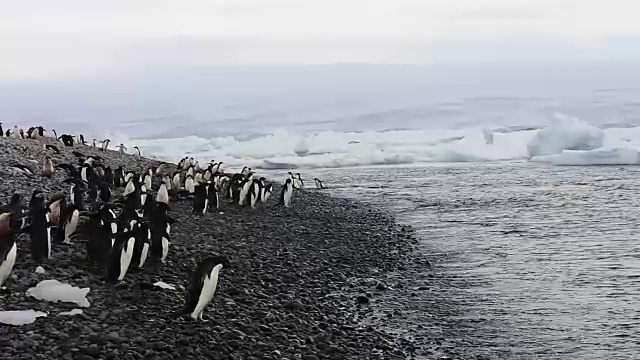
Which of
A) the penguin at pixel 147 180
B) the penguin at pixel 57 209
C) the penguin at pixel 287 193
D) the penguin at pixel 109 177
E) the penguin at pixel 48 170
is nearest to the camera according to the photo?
the penguin at pixel 57 209

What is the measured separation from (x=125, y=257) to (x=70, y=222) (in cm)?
155

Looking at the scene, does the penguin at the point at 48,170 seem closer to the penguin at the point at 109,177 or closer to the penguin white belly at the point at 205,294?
the penguin at the point at 109,177

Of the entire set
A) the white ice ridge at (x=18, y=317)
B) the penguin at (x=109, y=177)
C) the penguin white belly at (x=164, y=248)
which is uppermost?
the penguin at (x=109, y=177)

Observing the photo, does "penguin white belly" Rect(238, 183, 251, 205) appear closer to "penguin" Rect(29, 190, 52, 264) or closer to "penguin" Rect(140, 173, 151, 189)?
"penguin" Rect(140, 173, 151, 189)

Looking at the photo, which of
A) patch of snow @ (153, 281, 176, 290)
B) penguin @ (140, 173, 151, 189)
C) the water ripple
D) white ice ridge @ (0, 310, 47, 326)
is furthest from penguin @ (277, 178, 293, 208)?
white ice ridge @ (0, 310, 47, 326)

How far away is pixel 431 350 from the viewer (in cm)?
641

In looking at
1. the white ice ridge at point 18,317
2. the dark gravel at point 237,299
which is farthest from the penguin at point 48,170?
the white ice ridge at point 18,317

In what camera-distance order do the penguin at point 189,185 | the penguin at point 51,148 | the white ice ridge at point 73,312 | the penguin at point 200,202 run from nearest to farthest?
the white ice ridge at point 73,312
the penguin at point 200,202
the penguin at point 189,185
the penguin at point 51,148

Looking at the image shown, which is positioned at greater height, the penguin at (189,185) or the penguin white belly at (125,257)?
the penguin at (189,185)

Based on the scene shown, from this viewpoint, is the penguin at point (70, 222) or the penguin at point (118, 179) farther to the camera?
the penguin at point (118, 179)

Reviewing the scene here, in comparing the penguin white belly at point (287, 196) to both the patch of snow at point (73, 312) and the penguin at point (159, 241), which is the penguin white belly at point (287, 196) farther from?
the patch of snow at point (73, 312)

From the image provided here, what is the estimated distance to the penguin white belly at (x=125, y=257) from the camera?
6613 millimetres

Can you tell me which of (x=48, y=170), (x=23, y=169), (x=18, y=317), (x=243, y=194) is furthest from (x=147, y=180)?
(x=18, y=317)

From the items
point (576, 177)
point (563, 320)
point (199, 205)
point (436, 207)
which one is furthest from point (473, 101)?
point (563, 320)
